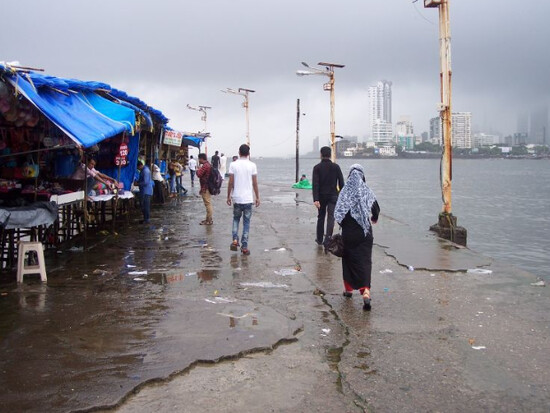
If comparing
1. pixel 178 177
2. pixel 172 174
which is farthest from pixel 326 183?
pixel 178 177

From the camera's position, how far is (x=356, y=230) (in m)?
6.21

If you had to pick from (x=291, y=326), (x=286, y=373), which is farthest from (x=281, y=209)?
(x=286, y=373)

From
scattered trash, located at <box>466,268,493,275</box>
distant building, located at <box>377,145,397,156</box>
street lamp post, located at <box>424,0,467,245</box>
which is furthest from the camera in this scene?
distant building, located at <box>377,145,397,156</box>

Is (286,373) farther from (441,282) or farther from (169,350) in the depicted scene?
(441,282)

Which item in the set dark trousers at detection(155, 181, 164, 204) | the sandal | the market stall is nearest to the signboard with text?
dark trousers at detection(155, 181, 164, 204)

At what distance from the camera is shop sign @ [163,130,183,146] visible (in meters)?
19.3

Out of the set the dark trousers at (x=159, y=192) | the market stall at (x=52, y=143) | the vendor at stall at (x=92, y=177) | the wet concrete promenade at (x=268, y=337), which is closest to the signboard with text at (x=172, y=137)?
the dark trousers at (x=159, y=192)

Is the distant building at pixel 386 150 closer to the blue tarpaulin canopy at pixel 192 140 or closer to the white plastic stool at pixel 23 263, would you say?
the blue tarpaulin canopy at pixel 192 140

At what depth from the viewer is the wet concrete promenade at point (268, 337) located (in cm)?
371

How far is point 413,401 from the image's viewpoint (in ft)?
12.0

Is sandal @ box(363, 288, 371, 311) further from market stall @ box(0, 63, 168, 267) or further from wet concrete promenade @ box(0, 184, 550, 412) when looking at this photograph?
market stall @ box(0, 63, 168, 267)

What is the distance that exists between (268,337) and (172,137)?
1574 centimetres

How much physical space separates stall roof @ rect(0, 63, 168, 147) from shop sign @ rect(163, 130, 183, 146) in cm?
802

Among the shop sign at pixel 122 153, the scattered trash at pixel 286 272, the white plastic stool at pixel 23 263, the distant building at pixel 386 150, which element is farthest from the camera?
the distant building at pixel 386 150
